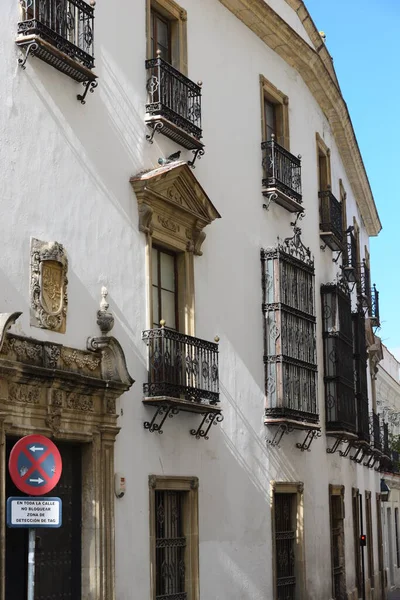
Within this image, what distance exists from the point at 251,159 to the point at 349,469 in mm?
8663

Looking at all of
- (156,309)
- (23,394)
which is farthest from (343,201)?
(23,394)

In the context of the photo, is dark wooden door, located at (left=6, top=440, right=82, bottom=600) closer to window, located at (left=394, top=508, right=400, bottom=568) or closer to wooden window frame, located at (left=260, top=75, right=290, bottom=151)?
wooden window frame, located at (left=260, top=75, right=290, bottom=151)

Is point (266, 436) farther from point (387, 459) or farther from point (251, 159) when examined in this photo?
point (387, 459)

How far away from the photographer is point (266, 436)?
60.3 feet

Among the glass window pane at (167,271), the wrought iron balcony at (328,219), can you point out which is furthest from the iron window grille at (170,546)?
the wrought iron balcony at (328,219)

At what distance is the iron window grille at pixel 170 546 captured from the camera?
1481cm

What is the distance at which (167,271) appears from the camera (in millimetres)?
15969

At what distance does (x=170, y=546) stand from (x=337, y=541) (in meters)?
8.26

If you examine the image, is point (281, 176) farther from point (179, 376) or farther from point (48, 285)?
point (48, 285)

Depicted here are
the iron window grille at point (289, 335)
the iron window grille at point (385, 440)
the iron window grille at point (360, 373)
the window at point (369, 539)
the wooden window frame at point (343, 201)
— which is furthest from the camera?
Result: the iron window grille at point (385, 440)

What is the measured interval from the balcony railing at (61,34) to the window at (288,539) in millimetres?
8051

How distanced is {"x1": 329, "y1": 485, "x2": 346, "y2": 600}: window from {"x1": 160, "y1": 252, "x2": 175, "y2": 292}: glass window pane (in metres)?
7.62

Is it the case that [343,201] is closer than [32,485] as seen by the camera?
No

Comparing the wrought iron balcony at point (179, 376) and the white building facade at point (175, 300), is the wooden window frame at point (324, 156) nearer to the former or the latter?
the white building facade at point (175, 300)
